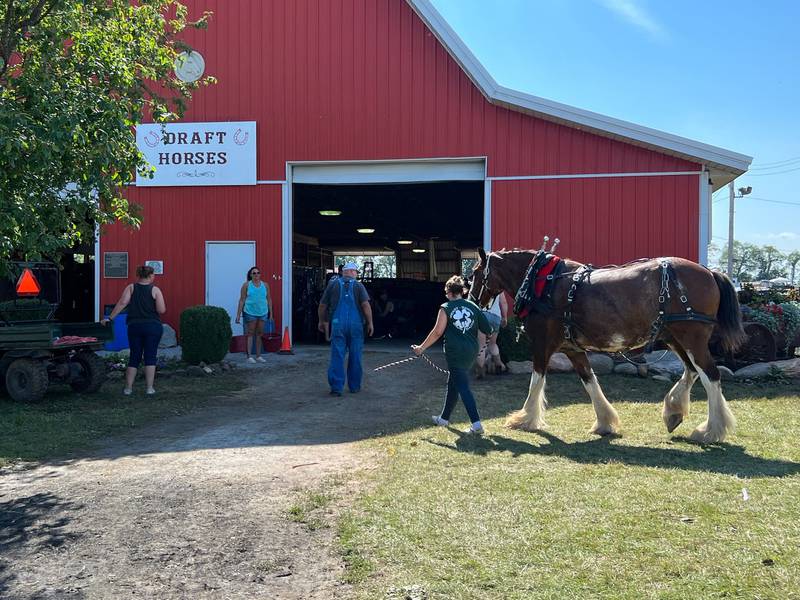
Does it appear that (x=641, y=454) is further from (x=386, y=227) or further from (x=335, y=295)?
(x=386, y=227)

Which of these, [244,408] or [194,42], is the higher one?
[194,42]

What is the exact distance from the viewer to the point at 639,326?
6.63 metres

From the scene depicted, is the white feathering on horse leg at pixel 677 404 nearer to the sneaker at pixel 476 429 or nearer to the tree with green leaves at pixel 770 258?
the sneaker at pixel 476 429

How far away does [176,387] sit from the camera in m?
10.2

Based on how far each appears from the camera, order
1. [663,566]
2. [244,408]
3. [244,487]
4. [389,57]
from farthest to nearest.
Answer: [389,57], [244,408], [244,487], [663,566]

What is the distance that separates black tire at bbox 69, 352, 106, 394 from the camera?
376 inches

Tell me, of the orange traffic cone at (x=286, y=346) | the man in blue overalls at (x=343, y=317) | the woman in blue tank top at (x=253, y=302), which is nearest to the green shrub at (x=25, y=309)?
the woman in blue tank top at (x=253, y=302)

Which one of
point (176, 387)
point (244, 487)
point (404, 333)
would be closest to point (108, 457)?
point (244, 487)

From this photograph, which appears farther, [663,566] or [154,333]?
[154,333]

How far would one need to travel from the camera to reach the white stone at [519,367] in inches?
431

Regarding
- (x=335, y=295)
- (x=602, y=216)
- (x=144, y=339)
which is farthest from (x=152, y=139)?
(x=602, y=216)

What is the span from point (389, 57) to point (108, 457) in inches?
413

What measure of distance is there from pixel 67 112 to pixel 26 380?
4.69 m

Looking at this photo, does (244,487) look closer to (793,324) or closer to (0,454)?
(0,454)
